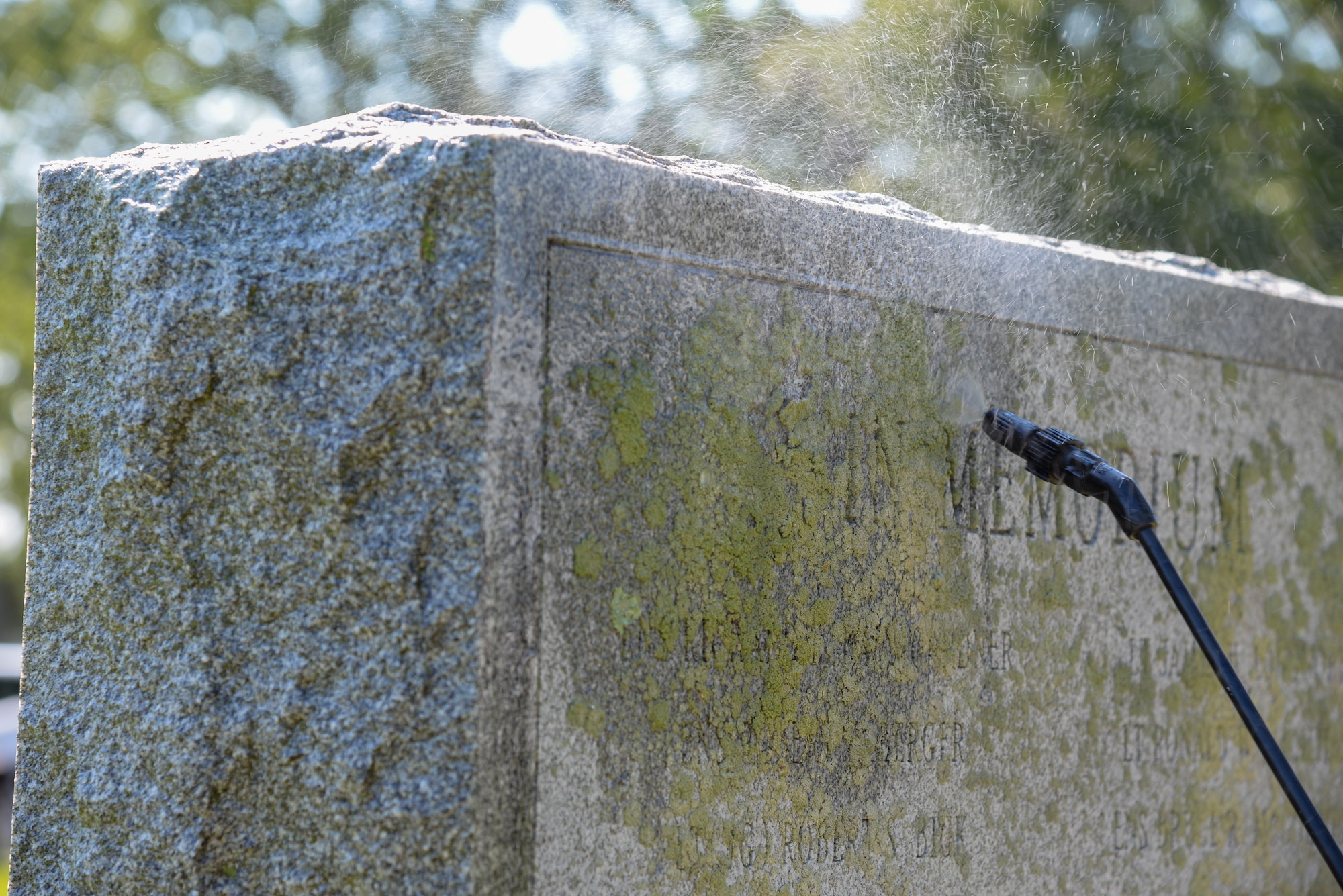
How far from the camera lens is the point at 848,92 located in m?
6.40

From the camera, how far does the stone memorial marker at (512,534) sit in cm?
180

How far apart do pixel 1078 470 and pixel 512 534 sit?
3.63ft

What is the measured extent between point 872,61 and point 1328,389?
4010 millimetres

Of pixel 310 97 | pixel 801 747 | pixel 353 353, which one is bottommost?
pixel 801 747

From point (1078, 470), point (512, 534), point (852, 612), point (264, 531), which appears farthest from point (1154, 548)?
point (264, 531)

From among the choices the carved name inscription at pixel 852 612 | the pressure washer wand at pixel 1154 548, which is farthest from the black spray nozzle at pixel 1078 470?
the carved name inscription at pixel 852 612

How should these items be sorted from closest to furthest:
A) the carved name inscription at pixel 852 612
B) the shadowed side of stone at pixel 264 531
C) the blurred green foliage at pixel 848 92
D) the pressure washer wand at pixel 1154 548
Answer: the shadowed side of stone at pixel 264 531, the carved name inscription at pixel 852 612, the pressure washer wand at pixel 1154 548, the blurred green foliage at pixel 848 92

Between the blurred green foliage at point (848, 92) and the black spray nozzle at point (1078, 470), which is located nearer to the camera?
the black spray nozzle at point (1078, 470)

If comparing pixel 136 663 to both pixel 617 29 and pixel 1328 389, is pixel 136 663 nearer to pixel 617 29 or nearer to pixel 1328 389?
pixel 1328 389

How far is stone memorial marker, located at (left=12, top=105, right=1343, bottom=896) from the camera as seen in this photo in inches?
70.8

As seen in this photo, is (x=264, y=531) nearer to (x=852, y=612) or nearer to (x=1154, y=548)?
(x=852, y=612)

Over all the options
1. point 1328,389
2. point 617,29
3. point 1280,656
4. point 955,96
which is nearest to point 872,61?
point 955,96

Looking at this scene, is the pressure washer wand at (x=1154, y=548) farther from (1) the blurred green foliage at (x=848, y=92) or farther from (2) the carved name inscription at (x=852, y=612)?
(1) the blurred green foliage at (x=848, y=92)

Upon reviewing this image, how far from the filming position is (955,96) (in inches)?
281
